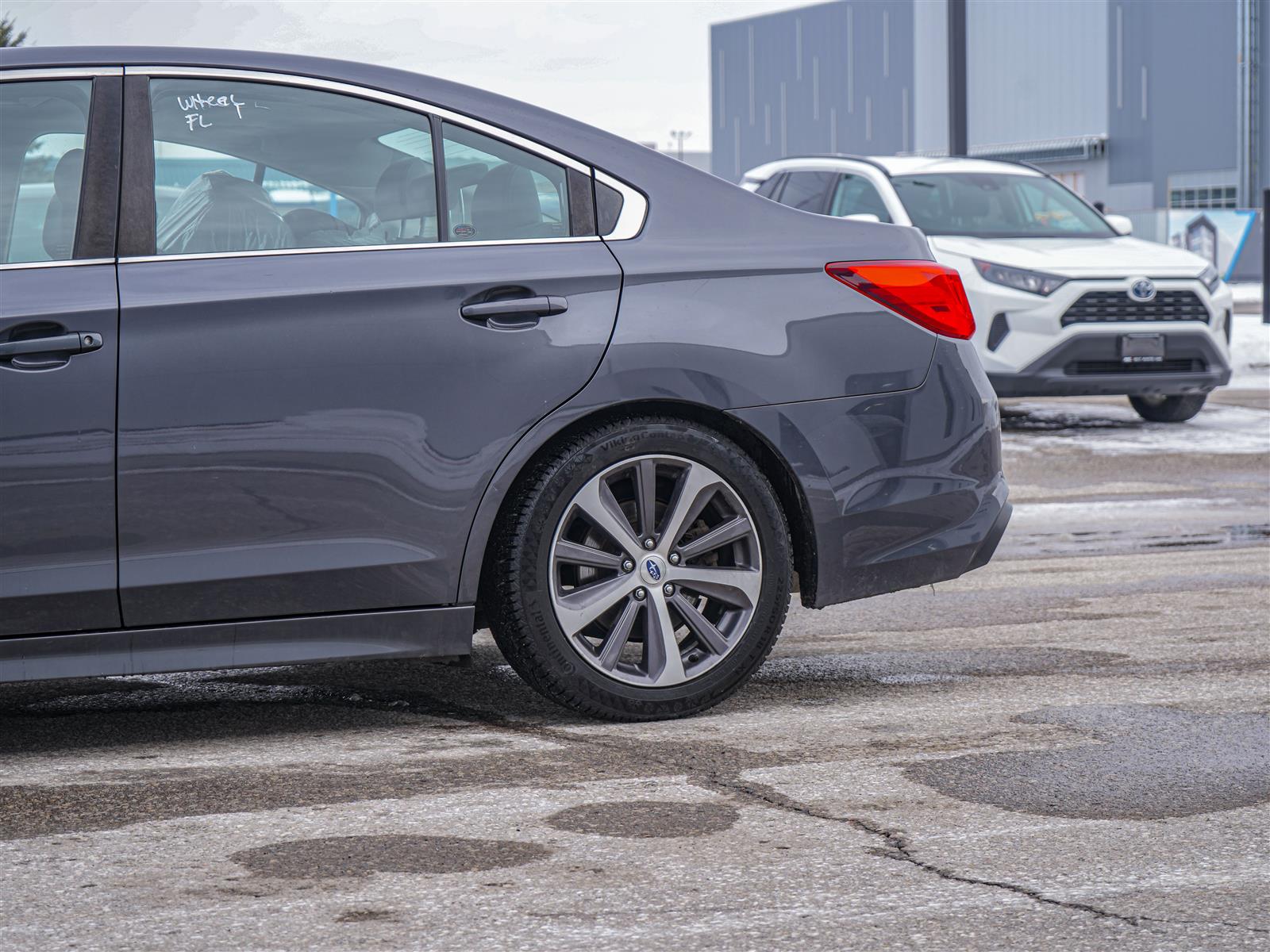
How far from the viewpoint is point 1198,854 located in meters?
3.36

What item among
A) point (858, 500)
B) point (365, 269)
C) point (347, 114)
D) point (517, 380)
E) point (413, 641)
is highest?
point (347, 114)

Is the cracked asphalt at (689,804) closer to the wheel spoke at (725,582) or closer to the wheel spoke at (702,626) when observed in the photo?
the wheel spoke at (702,626)

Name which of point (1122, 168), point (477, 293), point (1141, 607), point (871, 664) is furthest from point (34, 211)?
point (1122, 168)

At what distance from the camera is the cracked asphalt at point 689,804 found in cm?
299

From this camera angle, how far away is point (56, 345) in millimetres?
3914

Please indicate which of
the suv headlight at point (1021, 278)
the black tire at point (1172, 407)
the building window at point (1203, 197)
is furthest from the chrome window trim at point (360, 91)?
the building window at point (1203, 197)

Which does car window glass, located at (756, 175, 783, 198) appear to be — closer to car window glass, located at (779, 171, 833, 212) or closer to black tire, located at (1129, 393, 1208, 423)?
car window glass, located at (779, 171, 833, 212)

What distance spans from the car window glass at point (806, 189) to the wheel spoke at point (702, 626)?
9.50 meters

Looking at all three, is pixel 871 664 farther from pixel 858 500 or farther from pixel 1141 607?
pixel 1141 607

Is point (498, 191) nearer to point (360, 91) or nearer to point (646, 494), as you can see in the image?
point (360, 91)

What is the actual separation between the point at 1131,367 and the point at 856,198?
2.46m

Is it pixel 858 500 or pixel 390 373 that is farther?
pixel 858 500

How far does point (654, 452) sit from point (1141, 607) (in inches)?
102

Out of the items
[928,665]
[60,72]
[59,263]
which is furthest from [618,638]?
[60,72]
